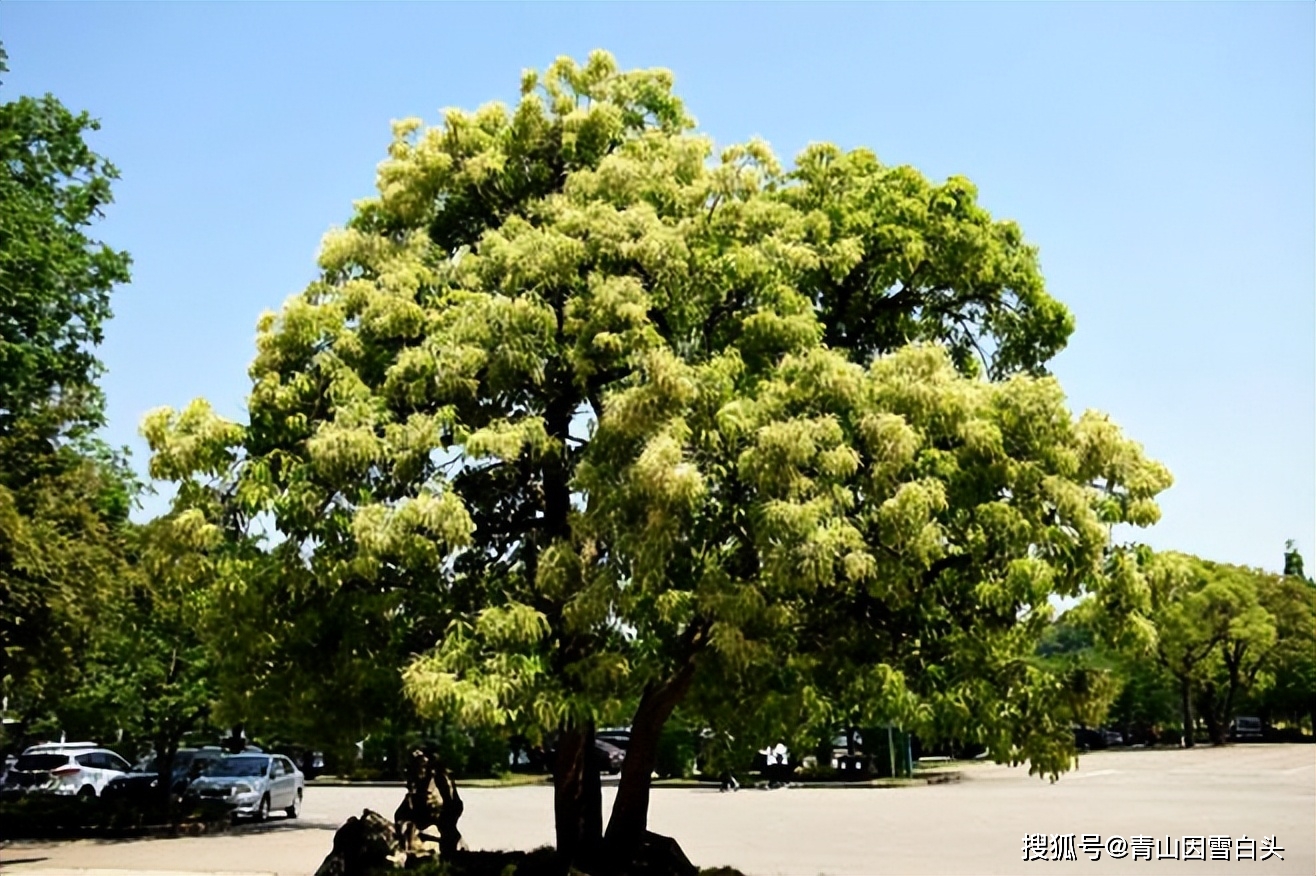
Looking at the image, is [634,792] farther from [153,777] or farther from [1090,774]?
[1090,774]

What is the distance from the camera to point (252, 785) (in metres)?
24.8

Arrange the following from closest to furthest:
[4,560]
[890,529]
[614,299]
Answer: [890,529], [614,299], [4,560]

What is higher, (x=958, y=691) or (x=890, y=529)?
(x=890, y=529)

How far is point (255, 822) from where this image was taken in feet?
80.2

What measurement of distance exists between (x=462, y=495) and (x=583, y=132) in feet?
12.4

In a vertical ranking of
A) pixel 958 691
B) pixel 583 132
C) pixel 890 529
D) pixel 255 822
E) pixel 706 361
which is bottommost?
pixel 255 822

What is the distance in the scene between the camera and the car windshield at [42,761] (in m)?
31.6

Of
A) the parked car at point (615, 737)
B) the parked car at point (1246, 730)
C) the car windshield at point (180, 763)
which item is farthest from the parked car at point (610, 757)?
the parked car at point (1246, 730)

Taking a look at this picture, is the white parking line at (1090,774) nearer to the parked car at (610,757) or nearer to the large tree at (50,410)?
the parked car at (610,757)

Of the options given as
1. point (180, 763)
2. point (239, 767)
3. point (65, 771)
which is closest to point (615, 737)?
point (180, 763)

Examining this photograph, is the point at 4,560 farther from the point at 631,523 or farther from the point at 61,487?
the point at 631,523

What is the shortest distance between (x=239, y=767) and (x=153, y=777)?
4301 mm

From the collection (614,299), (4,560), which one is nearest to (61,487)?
(4,560)

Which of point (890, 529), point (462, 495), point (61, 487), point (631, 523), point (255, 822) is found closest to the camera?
point (890, 529)
